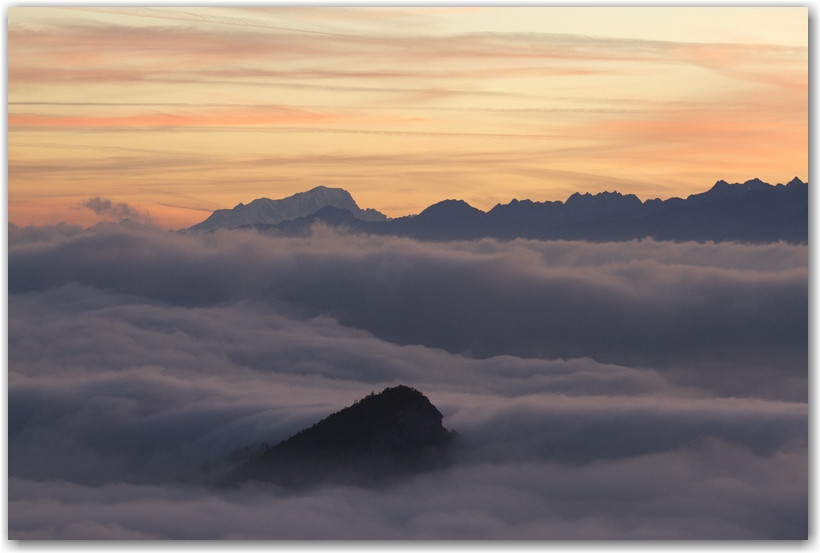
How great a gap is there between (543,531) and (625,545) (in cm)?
230

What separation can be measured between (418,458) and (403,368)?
3052 inches

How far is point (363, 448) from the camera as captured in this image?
125 ft

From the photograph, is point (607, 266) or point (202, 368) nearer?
point (202, 368)

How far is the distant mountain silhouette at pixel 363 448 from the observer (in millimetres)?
33812

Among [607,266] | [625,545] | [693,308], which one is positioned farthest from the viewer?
[607,266]

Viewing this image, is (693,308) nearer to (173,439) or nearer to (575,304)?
(575,304)

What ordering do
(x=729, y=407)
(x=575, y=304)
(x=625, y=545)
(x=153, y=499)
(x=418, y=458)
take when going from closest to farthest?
(x=625, y=545) < (x=153, y=499) < (x=418, y=458) < (x=729, y=407) < (x=575, y=304)

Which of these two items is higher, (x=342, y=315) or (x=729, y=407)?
(x=342, y=315)

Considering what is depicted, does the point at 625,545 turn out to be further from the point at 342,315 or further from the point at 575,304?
the point at 342,315

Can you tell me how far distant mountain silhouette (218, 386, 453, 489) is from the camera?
33.8 m


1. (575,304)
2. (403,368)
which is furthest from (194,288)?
(575,304)

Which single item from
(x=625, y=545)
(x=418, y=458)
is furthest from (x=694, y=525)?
(x=418, y=458)

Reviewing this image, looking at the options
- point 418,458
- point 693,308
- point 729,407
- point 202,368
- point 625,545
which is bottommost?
point 625,545

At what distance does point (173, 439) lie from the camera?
53.1 meters
